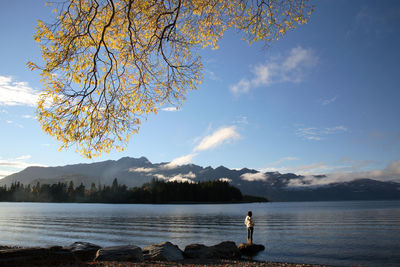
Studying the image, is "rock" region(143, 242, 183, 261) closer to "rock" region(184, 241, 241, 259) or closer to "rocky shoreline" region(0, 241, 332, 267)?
"rocky shoreline" region(0, 241, 332, 267)

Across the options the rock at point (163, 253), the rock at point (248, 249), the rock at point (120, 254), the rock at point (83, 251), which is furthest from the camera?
the rock at point (248, 249)

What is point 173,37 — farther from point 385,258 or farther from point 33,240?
point 33,240

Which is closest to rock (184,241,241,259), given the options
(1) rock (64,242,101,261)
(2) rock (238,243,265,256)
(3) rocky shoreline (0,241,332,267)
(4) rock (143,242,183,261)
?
(3) rocky shoreline (0,241,332,267)

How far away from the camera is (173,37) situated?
16078 millimetres

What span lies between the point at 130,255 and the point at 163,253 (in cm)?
259

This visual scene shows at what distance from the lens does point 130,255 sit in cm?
1869

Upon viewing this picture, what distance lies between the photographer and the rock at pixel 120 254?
722 inches

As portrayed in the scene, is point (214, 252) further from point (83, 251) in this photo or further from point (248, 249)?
point (83, 251)

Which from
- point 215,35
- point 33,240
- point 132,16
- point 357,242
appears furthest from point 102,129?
point 357,242

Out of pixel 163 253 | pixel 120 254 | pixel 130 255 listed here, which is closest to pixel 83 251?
pixel 120 254

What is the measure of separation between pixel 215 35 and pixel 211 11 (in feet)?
4.51

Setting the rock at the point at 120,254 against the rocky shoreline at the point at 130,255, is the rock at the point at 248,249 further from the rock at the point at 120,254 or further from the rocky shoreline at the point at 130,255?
the rock at the point at 120,254

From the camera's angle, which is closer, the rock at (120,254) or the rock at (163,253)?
the rock at (120,254)

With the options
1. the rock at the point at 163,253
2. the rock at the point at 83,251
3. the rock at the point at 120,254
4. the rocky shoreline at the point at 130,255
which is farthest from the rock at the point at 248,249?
the rock at the point at 83,251
